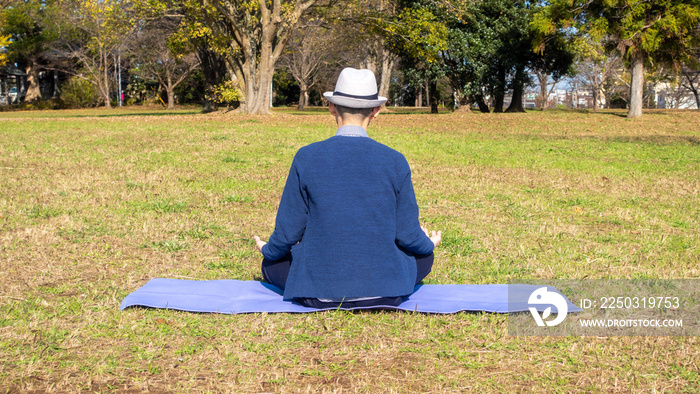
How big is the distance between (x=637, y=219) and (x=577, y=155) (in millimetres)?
6665

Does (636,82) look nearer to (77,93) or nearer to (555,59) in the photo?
(555,59)

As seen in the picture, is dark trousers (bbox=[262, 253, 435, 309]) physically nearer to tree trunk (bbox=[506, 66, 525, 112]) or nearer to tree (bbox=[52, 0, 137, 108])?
tree trunk (bbox=[506, 66, 525, 112])

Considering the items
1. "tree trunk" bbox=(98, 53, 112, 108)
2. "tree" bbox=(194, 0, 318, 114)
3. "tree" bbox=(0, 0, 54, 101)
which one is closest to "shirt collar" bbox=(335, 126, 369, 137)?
"tree" bbox=(194, 0, 318, 114)

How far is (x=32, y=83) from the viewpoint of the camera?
50531mm

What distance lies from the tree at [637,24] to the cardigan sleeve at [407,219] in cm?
2303

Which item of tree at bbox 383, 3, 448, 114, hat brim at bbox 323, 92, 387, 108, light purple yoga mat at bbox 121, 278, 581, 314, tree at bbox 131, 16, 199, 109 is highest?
tree at bbox 131, 16, 199, 109

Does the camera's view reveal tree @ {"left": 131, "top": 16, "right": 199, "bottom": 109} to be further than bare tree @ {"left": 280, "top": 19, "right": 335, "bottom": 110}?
No

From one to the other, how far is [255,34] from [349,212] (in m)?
23.3

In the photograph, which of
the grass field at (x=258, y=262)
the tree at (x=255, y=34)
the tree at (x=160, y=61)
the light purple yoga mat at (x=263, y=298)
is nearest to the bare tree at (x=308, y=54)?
the tree at (x=160, y=61)

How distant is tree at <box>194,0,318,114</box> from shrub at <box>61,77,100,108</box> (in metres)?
26.8

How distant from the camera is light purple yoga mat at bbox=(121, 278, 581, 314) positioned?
410 centimetres

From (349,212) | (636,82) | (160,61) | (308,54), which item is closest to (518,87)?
(636,82)

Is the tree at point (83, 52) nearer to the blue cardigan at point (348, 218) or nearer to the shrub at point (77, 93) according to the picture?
the shrub at point (77, 93)

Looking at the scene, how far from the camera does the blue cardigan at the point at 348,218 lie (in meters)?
3.64
